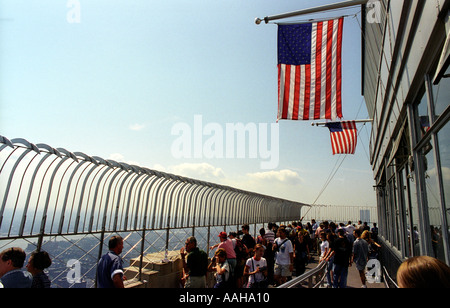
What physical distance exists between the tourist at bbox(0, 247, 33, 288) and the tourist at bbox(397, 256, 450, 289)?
325 centimetres

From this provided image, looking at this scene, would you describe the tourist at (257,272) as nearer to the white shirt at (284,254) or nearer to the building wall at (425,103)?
the white shirt at (284,254)

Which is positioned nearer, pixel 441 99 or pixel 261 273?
pixel 441 99

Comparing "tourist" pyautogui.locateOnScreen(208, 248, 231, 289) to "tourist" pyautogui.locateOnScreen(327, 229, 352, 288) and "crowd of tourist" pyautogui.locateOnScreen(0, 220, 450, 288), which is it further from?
"tourist" pyautogui.locateOnScreen(327, 229, 352, 288)

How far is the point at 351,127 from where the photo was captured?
39.0 feet

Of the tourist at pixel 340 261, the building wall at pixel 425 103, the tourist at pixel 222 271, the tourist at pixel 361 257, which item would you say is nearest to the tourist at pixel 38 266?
→ the tourist at pixel 222 271

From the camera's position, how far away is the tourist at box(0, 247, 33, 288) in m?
2.75

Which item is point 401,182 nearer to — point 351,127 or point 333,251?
point 333,251

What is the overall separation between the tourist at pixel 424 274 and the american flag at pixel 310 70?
4.90 meters

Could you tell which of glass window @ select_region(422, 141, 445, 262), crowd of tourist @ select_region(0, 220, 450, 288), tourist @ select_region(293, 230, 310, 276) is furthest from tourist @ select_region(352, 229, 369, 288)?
glass window @ select_region(422, 141, 445, 262)

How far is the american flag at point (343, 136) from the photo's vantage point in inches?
465

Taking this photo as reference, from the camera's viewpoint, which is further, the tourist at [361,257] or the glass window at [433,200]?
the tourist at [361,257]

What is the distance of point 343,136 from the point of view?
469 inches
